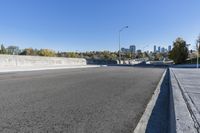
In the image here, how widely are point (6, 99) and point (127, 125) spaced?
4.62 m

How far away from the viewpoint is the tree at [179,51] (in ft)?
248

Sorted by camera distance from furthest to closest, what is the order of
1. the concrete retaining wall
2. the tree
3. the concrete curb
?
the tree < the concrete retaining wall < the concrete curb

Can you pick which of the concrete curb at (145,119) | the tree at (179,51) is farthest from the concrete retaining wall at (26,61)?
the tree at (179,51)

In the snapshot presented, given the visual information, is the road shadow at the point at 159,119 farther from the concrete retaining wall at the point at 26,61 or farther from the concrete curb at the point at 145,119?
the concrete retaining wall at the point at 26,61

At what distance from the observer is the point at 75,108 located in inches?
278

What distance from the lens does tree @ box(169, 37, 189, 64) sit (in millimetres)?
75562

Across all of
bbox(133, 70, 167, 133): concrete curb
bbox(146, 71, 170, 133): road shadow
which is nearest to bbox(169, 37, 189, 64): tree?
bbox(133, 70, 167, 133): concrete curb

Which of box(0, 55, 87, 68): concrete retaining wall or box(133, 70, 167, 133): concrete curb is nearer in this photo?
box(133, 70, 167, 133): concrete curb

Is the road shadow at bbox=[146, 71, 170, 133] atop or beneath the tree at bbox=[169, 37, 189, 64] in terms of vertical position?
beneath

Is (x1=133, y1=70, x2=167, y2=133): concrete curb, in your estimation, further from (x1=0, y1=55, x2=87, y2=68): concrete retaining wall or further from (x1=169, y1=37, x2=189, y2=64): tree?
(x1=169, y1=37, x2=189, y2=64): tree

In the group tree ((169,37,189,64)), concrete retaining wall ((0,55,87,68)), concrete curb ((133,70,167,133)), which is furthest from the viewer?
tree ((169,37,189,64))

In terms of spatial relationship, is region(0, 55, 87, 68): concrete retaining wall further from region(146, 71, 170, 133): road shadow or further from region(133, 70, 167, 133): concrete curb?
region(146, 71, 170, 133): road shadow

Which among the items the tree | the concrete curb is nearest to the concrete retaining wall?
the concrete curb

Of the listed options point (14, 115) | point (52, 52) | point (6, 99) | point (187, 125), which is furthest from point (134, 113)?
point (52, 52)
